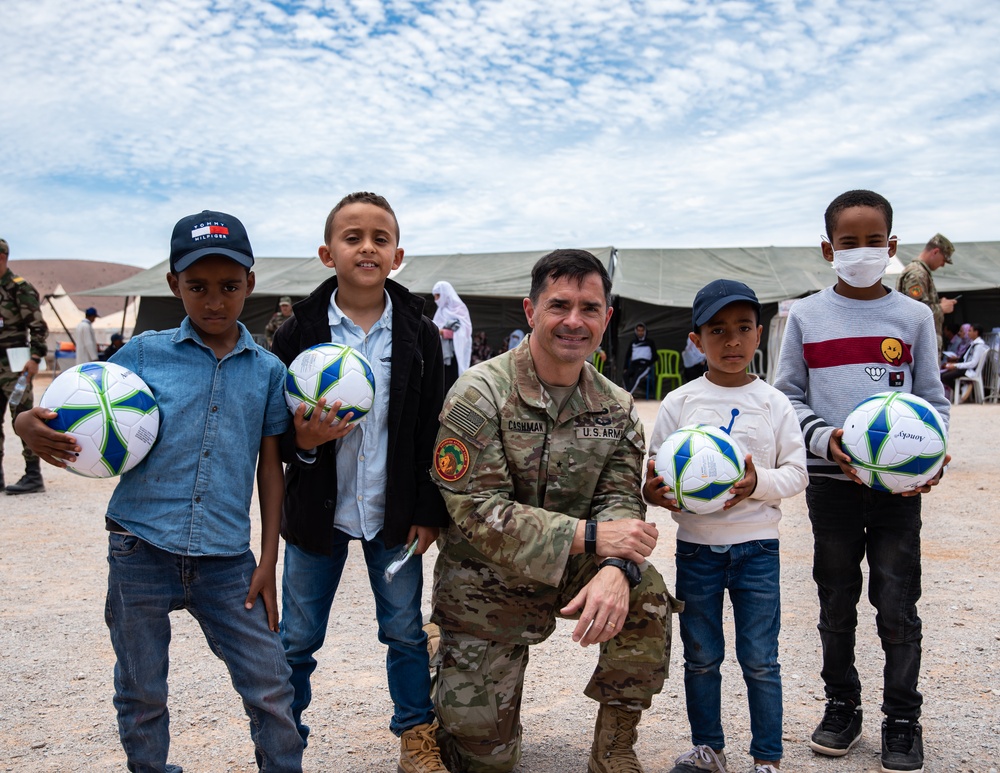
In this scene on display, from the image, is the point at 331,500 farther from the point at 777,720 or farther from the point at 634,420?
the point at 777,720

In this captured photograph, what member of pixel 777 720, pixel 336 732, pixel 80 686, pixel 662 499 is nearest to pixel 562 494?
pixel 662 499

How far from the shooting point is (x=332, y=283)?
3338 millimetres

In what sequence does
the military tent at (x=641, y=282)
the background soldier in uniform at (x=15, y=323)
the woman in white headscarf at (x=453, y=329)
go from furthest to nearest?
the military tent at (x=641, y=282) → the woman in white headscarf at (x=453, y=329) → the background soldier in uniform at (x=15, y=323)

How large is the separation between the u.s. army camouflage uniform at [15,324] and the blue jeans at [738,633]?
23.8ft

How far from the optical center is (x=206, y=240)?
2703mm

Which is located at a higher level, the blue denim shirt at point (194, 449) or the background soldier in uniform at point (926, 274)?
the background soldier in uniform at point (926, 274)

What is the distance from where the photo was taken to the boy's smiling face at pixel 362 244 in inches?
125

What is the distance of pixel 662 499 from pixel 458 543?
82 centimetres

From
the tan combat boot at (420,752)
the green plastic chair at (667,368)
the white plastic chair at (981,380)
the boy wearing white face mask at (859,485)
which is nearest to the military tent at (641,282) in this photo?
the green plastic chair at (667,368)

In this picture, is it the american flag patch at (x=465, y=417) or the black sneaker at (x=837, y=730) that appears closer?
the american flag patch at (x=465, y=417)

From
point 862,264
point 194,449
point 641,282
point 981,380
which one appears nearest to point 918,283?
point 862,264

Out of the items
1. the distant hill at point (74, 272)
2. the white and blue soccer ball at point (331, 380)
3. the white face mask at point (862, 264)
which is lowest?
the white and blue soccer ball at point (331, 380)

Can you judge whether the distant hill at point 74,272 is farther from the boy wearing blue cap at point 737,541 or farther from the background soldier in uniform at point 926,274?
the boy wearing blue cap at point 737,541

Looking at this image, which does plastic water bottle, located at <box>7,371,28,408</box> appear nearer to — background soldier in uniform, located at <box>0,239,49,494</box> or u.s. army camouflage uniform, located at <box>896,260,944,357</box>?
background soldier in uniform, located at <box>0,239,49,494</box>
